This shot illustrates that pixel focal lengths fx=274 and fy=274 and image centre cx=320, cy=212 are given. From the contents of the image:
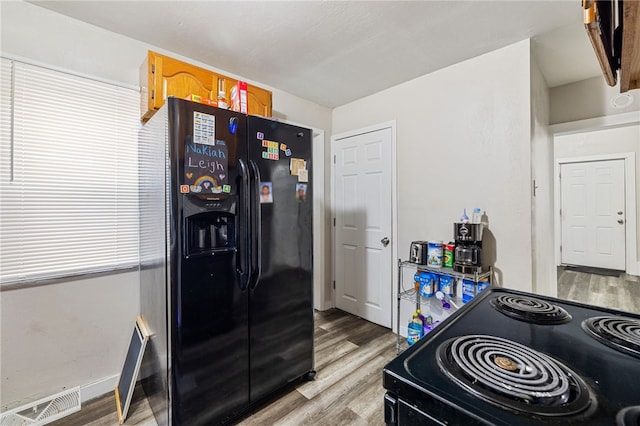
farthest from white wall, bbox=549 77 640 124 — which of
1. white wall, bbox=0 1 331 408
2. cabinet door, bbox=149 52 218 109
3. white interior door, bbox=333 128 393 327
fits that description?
white wall, bbox=0 1 331 408

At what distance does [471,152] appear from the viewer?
225 cm

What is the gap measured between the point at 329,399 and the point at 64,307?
182cm

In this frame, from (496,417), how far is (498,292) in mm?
883

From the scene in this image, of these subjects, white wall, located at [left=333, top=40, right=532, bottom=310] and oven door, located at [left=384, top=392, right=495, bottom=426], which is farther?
white wall, located at [left=333, top=40, right=532, bottom=310]

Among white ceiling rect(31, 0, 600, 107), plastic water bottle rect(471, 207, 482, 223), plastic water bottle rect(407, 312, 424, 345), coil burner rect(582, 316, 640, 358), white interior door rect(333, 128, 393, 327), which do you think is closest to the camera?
coil burner rect(582, 316, 640, 358)

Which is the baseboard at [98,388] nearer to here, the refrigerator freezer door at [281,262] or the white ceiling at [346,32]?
the refrigerator freezer door at [281,262]

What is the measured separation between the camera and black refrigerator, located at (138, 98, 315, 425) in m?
1.44

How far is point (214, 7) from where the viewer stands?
1644 millimetres

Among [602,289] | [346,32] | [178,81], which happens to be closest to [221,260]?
[178,81]

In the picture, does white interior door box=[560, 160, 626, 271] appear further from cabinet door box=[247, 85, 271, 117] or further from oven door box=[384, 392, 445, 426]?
oven door box=[384, 392, 445, 426]

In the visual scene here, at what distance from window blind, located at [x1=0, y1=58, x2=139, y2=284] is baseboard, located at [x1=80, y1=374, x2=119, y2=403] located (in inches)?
30.1

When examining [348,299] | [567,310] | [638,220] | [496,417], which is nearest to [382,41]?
[567,310]

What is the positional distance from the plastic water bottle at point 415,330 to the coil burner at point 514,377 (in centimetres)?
183

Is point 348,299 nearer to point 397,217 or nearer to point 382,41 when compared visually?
point 397,217
